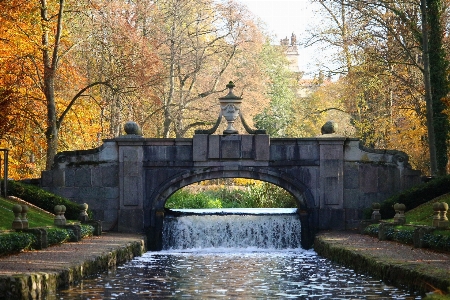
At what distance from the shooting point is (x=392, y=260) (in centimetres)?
1792

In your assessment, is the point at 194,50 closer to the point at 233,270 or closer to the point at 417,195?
the point at 417,195

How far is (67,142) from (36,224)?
16695 mm

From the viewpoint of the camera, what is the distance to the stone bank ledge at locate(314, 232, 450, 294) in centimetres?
1474

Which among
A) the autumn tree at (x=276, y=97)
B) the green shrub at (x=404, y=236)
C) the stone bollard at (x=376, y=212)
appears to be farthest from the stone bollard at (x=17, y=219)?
the autumn tree at (x=276, y=97)

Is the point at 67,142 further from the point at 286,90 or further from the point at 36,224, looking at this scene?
the point at 286,90

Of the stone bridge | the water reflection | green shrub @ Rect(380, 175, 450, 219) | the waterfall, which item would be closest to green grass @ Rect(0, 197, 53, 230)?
the stone bridge

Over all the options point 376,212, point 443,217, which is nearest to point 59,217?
point 376,212

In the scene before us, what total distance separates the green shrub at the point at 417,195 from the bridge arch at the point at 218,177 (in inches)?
94.4

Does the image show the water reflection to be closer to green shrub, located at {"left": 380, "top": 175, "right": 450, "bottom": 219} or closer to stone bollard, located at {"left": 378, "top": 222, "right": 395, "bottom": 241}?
stone bollard, located at {"left": 378, "top": 222, "right": 395, "bottom": 241}

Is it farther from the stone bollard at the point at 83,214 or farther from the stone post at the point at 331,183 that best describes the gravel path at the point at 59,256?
the stone post at the point at 331,183

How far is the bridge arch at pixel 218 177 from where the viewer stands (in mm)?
29531

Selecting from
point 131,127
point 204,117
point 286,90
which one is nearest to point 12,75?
point 131,127

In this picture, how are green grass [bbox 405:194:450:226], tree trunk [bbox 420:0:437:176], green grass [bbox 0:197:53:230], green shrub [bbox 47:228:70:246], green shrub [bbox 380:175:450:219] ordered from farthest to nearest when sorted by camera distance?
tree trunk [bbox 420:0:437:176] < green shrub [bbox 380:175:450:219] < green grass [bbox 405:194:450:226] < green grass [bbox 0:197:53:230] < green shrub [bbox 47:228:70:246]

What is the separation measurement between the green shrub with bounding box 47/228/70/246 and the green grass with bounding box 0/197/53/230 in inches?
30.5
